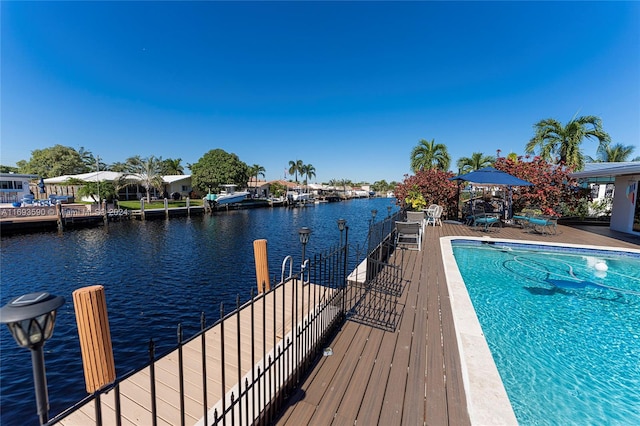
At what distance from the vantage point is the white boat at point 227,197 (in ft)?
120

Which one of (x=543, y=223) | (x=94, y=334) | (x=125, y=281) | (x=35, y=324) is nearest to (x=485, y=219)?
(x=543, y=223)

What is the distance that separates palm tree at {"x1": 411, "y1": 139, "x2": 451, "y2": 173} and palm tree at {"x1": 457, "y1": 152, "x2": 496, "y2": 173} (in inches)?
272

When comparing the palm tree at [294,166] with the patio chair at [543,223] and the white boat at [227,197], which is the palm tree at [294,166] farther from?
Answer: the patio chair at [543,223]

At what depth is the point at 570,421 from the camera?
9.12 ft

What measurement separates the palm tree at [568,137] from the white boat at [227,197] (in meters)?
34.0

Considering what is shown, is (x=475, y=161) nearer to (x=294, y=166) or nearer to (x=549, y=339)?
(x=549, y=339)

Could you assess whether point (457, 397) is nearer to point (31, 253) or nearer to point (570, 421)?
point (570, 421)

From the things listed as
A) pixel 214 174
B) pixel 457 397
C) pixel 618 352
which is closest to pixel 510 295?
pixel 618 352

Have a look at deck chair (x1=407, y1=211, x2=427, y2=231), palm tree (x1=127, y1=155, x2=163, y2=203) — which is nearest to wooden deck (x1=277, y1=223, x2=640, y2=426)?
deck chair (x1=407, y1=211, x2=427, y2=231)

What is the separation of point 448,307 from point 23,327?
4975mm

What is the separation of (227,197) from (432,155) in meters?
27.7

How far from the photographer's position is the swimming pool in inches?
113

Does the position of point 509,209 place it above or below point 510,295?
above

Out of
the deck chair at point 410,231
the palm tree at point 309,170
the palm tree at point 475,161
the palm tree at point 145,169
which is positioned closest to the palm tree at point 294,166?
the palm tree at point 309,170
